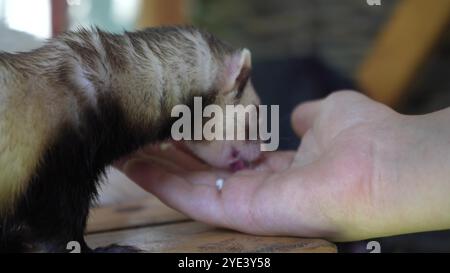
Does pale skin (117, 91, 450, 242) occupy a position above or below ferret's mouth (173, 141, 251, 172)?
below

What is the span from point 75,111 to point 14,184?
0.61 feet

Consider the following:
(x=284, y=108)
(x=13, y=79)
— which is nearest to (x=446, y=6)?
(x=284, y=108)

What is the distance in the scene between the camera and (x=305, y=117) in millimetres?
1815

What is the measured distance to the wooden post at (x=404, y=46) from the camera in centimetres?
224

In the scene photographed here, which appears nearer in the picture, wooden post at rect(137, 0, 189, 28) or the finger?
the finger

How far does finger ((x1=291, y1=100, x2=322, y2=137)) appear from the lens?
1.76 metres

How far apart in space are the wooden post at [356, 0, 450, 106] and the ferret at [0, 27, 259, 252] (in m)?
0.97

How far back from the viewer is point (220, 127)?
1.59 m

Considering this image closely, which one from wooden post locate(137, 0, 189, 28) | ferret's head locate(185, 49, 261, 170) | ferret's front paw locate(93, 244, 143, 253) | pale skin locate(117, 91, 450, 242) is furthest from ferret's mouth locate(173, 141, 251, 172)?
wooden post locate(137, 0, 189, 28)

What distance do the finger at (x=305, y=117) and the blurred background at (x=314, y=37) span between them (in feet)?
0.16

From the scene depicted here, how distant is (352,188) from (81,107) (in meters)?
0.57

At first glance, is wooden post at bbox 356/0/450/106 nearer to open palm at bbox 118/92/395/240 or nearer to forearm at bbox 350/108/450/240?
open palm at bbox 118/92/395/240

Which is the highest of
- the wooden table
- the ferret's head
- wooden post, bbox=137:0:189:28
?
wooden post, bbox=137:0:189:28

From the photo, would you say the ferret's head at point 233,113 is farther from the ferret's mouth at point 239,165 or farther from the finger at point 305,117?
the finger at point 305,117
